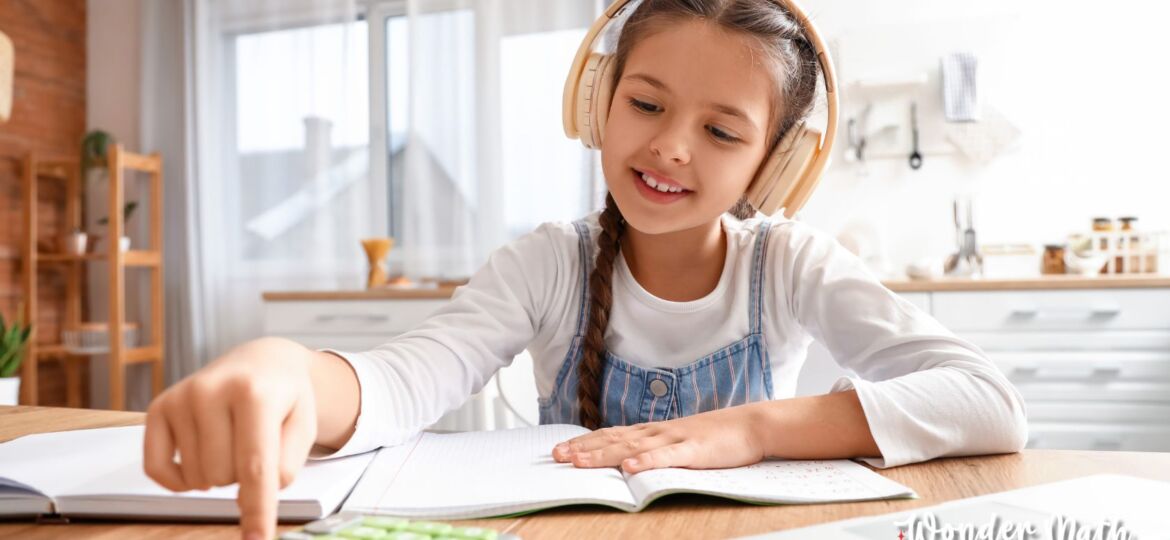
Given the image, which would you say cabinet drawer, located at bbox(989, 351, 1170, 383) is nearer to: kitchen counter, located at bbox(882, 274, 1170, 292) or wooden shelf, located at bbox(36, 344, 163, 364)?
kitchen counter, located at bbox(882, 274, 1170, 292)

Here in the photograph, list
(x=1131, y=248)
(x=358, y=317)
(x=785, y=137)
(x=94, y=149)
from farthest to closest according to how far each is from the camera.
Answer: (x=94, y=149)
(x=358, y=317)
(x=1131, y=248)
(x=785, y=137)

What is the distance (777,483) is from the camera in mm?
604

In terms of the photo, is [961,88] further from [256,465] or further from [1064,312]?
[256,465]

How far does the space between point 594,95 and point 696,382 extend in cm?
37

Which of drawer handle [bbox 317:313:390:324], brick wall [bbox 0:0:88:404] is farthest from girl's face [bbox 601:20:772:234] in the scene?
brick wall [bbox 0:0:88:404]

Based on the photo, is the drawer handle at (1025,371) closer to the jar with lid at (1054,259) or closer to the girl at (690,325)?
the jar with lid at (1054,259)

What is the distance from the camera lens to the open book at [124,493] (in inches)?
20.6

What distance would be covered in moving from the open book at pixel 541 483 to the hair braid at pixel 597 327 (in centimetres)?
32

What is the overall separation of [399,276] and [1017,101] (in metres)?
2.21

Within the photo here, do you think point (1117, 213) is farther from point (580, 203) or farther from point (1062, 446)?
point (580, 203)

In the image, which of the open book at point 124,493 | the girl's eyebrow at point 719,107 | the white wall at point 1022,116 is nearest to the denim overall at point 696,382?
the girl's eyebrow at point 719,107

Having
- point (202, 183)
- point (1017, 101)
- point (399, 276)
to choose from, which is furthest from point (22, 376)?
point (1017, 101)

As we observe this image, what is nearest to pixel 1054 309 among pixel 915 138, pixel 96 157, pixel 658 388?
pixel 915 138

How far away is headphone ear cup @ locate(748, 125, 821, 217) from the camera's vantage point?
3.14 ft
